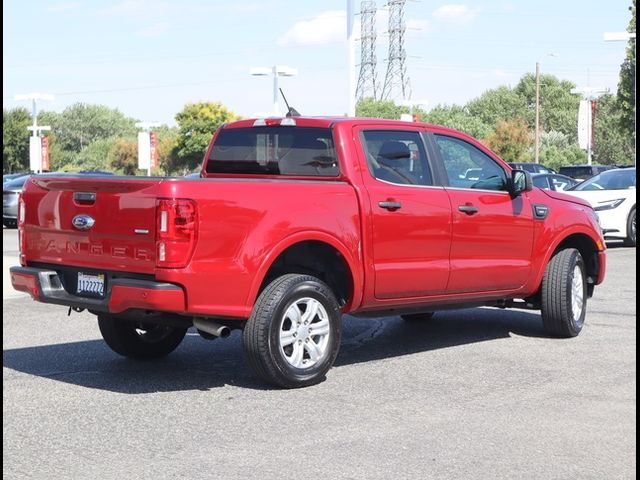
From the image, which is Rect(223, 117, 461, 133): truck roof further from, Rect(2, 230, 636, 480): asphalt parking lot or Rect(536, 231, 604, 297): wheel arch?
Rect(536, 231, 604, 297): wheel arch

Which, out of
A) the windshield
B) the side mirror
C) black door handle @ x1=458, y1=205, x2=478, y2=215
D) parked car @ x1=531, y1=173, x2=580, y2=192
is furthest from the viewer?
parked car @ x1=531, y1=173, x2=580, y2=192

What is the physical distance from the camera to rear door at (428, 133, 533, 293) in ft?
29.9

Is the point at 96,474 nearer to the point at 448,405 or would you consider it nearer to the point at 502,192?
the point at 448,405

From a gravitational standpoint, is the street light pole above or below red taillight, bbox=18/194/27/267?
above

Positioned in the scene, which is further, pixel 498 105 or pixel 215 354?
pixel 498 105

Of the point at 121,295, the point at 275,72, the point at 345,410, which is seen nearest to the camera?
the point at 345,410

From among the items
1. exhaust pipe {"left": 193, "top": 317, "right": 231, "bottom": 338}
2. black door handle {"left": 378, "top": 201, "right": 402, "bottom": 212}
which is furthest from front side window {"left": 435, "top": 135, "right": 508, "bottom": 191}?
exhaust pipe {"left": 193, "top": 317, "right": 231, "bottom": 338}

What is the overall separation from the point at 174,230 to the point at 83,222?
34.4 inches

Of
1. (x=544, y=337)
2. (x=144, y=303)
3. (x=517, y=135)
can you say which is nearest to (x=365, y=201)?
(x=144, y=303)

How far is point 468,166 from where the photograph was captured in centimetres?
940

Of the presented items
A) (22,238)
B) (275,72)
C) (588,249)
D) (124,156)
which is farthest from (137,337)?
(124,156)

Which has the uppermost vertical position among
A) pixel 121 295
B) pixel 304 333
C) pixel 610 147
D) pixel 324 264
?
pixel 610 147

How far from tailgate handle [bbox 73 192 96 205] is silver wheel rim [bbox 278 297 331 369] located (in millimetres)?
1521

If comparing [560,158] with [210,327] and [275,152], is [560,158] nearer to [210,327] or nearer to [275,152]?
[275,152]
